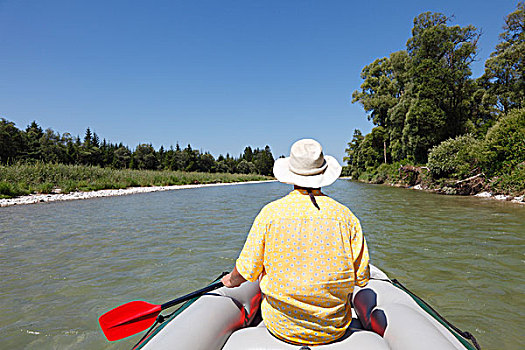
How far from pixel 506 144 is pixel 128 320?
51.2 ft

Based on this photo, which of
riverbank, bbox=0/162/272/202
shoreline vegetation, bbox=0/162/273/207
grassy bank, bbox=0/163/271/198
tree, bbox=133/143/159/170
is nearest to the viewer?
shoreline vegetation, bbox=0/162/273/207

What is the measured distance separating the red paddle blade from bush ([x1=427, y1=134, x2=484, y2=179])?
15519 mm

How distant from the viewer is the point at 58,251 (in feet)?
17.4

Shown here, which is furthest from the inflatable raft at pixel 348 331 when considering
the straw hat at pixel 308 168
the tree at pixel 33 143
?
the tree at pixel 33 143

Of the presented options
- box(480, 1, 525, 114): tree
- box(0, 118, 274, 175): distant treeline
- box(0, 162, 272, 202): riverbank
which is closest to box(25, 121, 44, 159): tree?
box(0, 118, 274, 175): distant treeline

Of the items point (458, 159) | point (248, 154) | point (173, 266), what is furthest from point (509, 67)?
point (248, 154)

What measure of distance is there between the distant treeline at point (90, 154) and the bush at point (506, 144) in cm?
3104

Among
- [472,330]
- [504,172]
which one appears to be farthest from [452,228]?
[504,172]

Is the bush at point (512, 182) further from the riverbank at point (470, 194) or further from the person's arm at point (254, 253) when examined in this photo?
the person's arm at point (254, 253)

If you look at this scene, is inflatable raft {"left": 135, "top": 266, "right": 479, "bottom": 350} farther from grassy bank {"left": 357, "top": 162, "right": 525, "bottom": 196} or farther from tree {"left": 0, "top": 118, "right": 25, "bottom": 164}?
tree {"left": 0, "top": 118, "right": 25, "bottom": 164}

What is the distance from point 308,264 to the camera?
4.81 ft

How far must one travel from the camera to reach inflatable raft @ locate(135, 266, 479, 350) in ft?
4.95

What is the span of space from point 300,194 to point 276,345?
0.81 meters

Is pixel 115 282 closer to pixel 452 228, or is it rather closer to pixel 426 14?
pixel 452 228
